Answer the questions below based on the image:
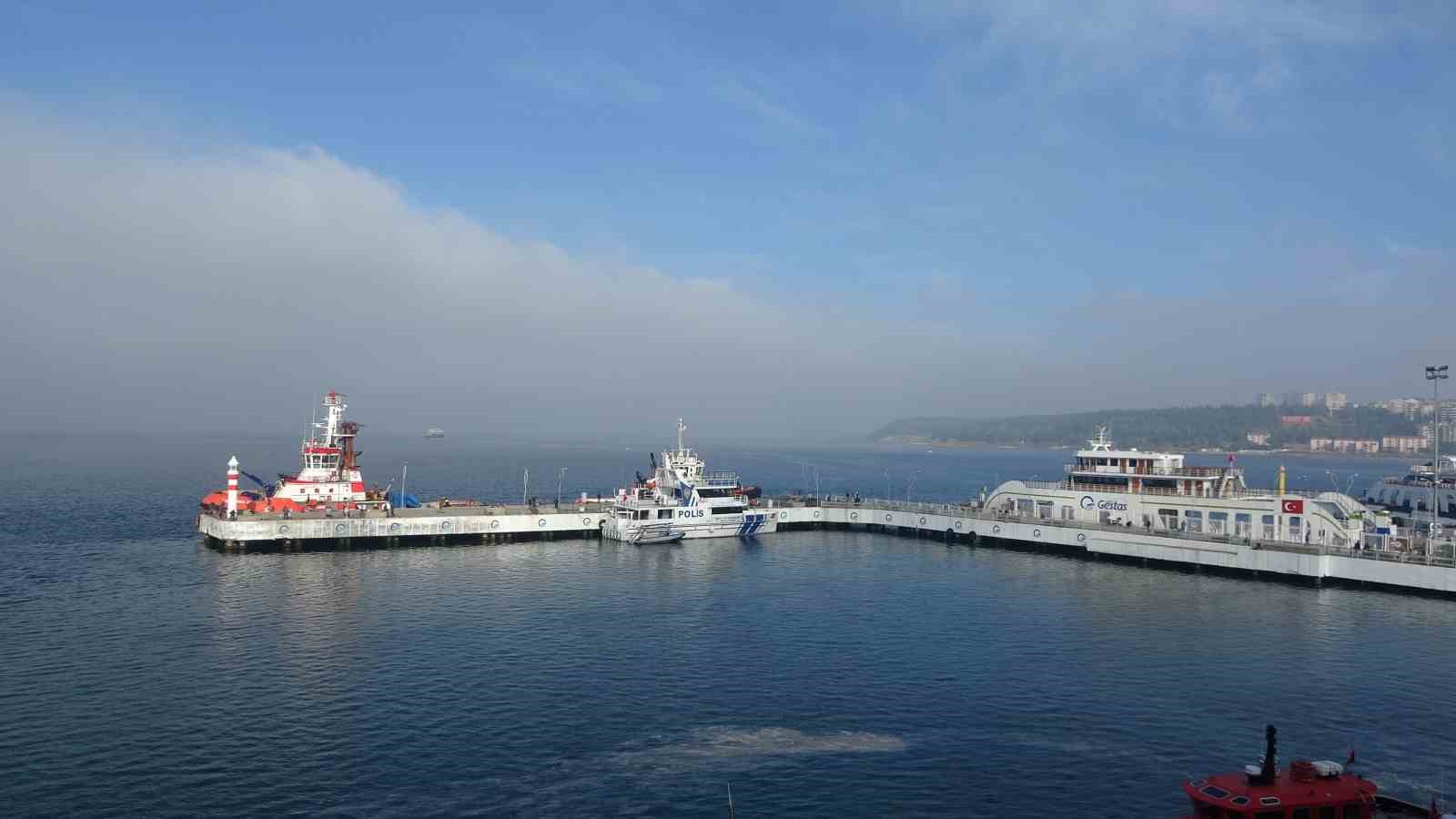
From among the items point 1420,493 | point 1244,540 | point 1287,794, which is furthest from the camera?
point 1420,493

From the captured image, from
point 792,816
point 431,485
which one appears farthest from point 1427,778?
point 431,485

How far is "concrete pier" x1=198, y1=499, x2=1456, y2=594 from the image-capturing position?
233ft

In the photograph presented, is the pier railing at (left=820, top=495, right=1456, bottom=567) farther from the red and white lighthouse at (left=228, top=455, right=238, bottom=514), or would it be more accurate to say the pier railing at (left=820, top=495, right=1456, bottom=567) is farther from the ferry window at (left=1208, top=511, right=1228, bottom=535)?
the red and white lighthouse at (left=228, top=455, right=238, bottom=514)

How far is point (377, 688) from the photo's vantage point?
41656 millimetres

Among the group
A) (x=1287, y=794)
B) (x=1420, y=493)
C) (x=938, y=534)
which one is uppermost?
(x=1420, y=493)

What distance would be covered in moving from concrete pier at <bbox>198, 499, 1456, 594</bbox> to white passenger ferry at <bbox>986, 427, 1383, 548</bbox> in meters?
2.66

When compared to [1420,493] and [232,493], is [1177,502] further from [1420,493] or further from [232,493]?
[232,493]

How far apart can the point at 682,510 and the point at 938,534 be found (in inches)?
1180

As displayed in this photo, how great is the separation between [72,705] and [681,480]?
68.1 m

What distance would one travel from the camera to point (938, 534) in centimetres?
10131

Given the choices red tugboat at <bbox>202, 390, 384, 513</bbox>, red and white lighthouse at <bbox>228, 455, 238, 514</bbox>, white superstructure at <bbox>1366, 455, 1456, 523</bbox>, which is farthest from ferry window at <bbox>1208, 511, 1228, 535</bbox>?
red and white lighthouse at <bbox>228, 455, 238, 514</bbox>

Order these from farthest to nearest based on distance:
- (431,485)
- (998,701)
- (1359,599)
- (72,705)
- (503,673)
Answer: (431,485), (1359,599), (503,673), (998,701), (72,705)

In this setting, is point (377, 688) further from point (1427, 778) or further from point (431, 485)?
point (431, 485)

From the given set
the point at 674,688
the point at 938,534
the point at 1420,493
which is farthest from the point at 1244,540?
the point at 674,688
